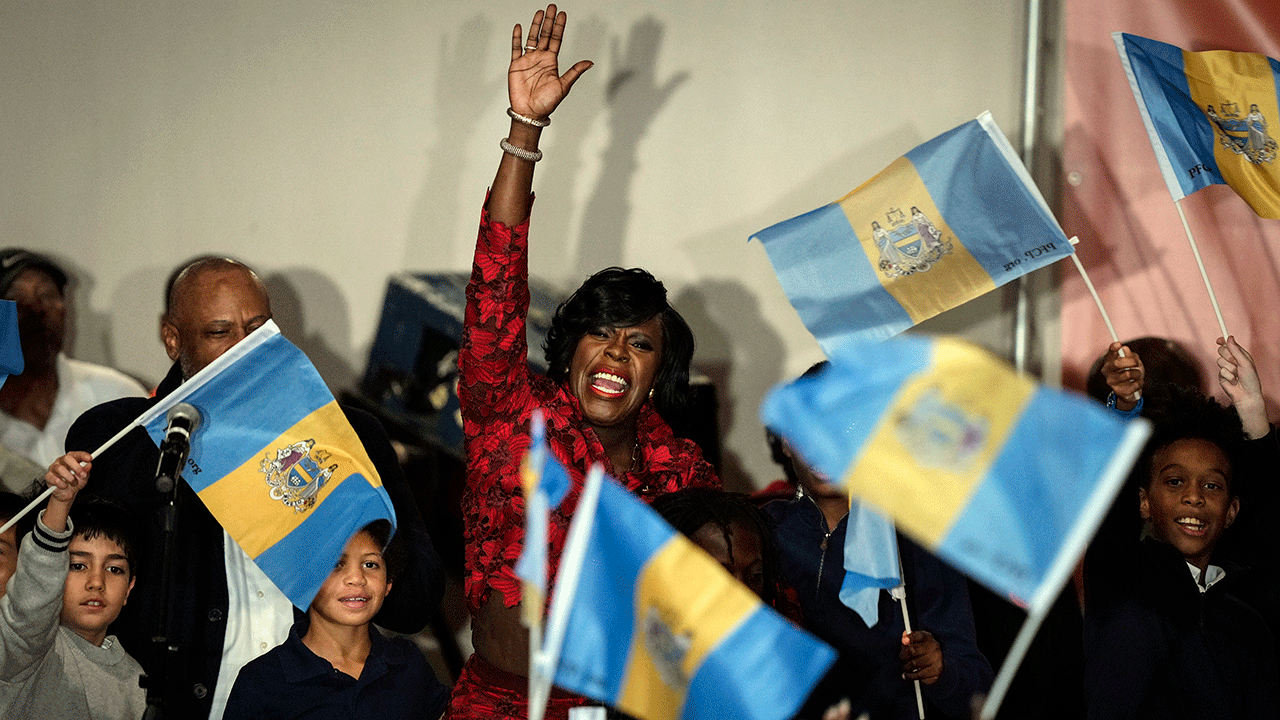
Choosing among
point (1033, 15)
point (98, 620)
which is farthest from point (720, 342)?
point (98, 620)

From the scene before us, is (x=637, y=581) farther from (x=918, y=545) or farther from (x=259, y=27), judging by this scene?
(x=259, y=27)

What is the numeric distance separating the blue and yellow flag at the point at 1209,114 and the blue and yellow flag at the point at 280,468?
1.92 meters

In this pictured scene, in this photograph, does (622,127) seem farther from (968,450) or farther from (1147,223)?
(968,450)

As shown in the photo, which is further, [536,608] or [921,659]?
[921,659]

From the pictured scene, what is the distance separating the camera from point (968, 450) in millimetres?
1511

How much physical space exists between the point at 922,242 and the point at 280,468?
4.66ft

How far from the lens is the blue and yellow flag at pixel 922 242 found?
8.93 feet

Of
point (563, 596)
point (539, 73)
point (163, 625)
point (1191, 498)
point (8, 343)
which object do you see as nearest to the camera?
point (563, 596)

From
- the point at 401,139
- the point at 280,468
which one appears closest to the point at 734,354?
the point at 401,139

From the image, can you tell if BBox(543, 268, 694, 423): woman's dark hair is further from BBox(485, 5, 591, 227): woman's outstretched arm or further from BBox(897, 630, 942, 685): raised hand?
BBox(897, 630, 942, 685): raised hand

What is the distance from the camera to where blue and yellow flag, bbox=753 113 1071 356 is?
2723 millimetres

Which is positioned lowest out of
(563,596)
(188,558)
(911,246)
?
(188,558)

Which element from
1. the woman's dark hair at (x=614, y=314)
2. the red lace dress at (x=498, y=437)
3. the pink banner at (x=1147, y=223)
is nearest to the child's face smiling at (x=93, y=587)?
the red lace dress at (x=498, y=437)

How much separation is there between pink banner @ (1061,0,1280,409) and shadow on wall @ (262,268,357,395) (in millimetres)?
2572
